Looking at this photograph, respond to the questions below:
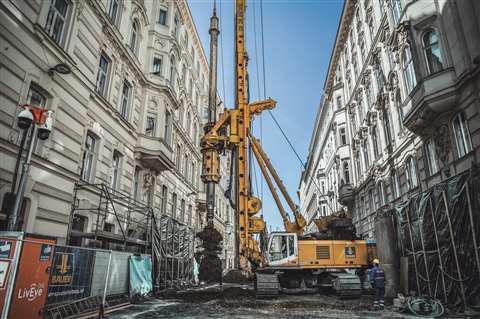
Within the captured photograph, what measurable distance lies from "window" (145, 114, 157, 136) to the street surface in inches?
438

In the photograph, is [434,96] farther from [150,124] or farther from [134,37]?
[134,37]

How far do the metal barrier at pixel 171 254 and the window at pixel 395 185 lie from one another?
47.0ft

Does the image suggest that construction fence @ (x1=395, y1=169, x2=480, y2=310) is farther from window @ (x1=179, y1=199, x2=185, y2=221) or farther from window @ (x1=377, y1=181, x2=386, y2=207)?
window @ (x1=179, y1=199, x2=185, y2=221)

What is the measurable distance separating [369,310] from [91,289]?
840cm

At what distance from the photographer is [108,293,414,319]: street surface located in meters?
9.17

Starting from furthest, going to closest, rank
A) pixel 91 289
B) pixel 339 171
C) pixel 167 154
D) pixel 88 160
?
1. pixel 339 171
2. pixel 167 154
3. pixel 88 160
4. pixel 91 289

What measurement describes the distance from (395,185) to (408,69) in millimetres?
8283

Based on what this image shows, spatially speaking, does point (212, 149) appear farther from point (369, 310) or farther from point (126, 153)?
point (369, 310)

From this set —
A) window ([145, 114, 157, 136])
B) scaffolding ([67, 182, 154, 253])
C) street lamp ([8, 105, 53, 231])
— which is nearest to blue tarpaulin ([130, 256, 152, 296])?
scaffolding ([67, 182, 154, 253])

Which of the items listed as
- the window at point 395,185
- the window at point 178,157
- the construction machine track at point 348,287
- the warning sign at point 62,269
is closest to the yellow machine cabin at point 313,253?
the construction machine track at point 348,287

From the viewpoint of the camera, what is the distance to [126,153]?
57.2 ft

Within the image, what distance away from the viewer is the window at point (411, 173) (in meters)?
19.4

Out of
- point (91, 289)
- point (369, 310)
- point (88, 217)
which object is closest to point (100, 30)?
point (88, 217)

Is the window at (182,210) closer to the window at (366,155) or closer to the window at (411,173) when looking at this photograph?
the window at (366,155)
